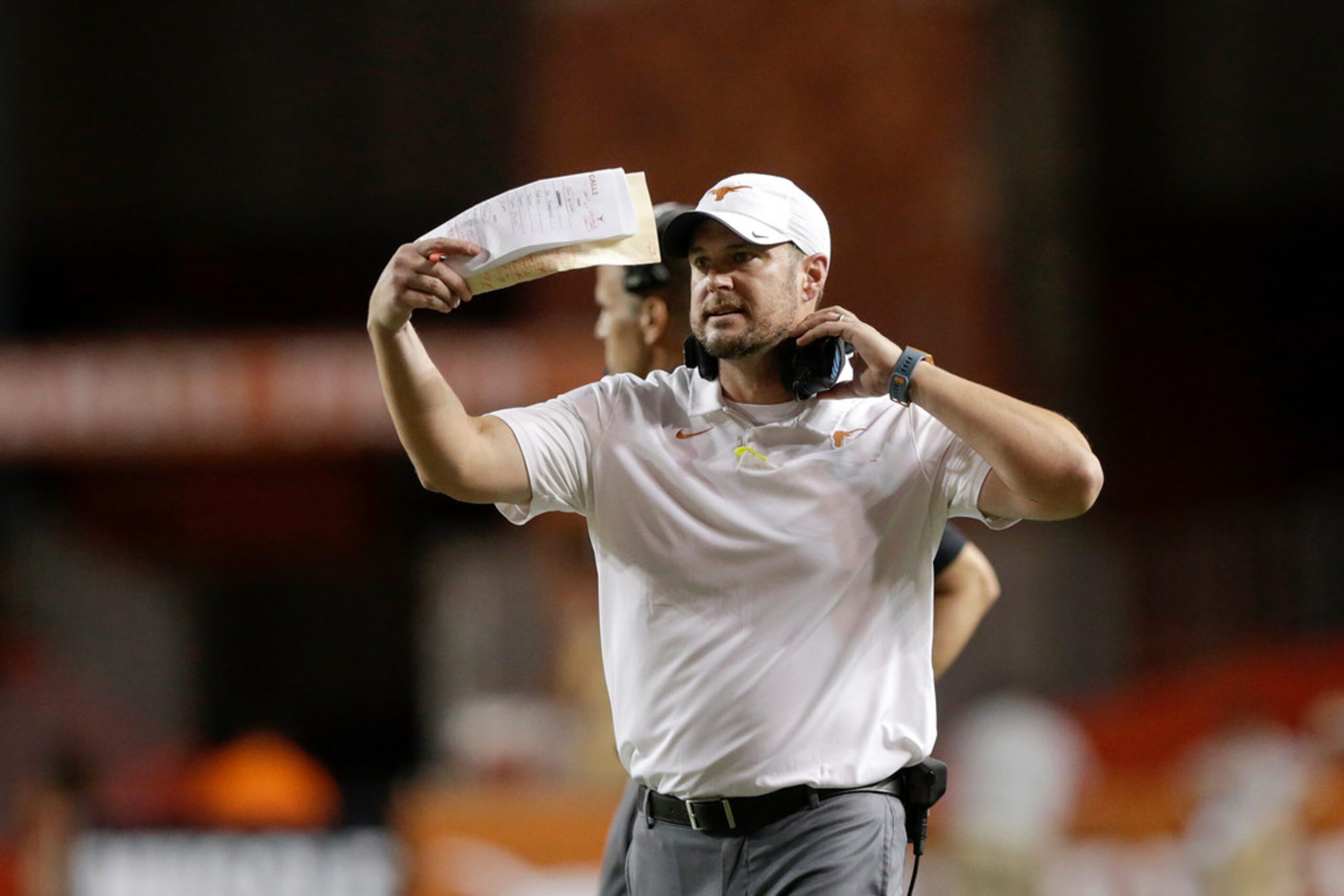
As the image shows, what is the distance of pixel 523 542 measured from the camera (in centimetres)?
1240

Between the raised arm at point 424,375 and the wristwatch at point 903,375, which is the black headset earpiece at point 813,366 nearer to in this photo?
the wristwatch at point 903,375

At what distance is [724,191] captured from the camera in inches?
136

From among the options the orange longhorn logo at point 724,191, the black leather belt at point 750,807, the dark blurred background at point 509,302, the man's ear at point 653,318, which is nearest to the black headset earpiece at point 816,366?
the orange longhorn logo at point 724,191

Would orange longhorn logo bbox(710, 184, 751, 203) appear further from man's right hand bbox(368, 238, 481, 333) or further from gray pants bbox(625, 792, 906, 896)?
gray pants bbox(625, 792, 906, 896)

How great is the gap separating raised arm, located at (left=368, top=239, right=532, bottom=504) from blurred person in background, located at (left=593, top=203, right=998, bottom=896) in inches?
39.6

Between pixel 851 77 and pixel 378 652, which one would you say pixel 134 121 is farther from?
pixel 851 77

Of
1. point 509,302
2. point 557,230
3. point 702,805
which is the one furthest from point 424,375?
point 509,302

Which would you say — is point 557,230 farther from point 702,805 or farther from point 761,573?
point 702,805

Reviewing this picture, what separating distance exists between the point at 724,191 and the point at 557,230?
42 centimetres

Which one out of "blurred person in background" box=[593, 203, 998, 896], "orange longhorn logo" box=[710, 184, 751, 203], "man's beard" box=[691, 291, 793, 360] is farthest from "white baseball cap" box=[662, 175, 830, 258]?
"blurred person in background" box=[593, 203, 998, 896]

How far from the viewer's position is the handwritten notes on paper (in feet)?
10.5

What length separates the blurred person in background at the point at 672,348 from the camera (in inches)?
166

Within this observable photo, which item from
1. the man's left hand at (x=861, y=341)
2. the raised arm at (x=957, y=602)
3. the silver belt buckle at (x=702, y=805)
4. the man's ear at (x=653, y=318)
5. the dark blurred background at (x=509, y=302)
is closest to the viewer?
the man's left hand at (x=861, y=341)

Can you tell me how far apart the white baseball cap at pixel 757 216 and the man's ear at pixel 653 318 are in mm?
797
